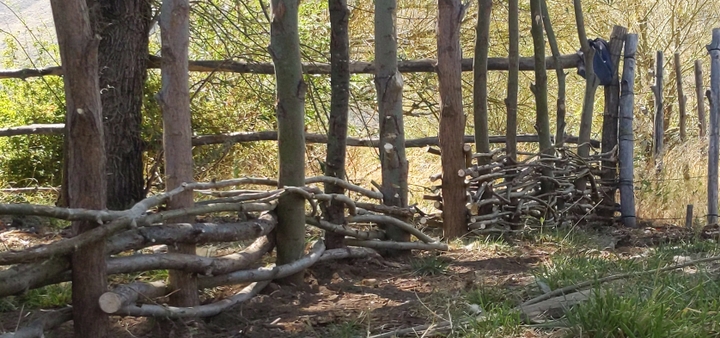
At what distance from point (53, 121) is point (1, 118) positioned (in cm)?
69

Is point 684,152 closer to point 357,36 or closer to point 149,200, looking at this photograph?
point 357,36

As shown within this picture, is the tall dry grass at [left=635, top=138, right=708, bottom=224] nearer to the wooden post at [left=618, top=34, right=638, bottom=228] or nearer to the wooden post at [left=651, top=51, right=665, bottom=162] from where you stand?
the wooden post at [left=651, top=51, right=665, bottom=162]

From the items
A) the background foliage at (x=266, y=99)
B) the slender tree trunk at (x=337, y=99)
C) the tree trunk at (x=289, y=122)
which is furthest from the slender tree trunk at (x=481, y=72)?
the tree trunk at (x=289, y=122)

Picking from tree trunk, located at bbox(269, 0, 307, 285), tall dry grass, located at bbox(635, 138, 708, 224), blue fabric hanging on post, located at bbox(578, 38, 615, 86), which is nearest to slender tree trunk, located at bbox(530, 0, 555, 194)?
blue fabric hanging on post, located at bbox(578, 38, 615, 86)

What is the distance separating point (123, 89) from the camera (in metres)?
5.59

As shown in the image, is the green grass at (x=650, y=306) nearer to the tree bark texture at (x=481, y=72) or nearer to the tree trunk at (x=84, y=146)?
the tree trunk at (x=84, y=146)

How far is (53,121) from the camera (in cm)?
775

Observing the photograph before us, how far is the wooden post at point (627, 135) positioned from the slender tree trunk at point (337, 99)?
331cm

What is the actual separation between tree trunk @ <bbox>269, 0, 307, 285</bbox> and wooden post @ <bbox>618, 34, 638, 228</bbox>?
3.87m

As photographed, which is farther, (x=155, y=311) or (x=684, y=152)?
(x=684, y=152)

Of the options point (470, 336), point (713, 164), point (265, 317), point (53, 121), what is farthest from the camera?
point (53, 121)

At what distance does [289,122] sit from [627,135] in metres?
4.00

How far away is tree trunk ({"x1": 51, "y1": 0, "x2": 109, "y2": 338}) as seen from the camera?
275cm

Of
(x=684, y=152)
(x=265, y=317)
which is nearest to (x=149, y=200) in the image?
(x=265, y=317)
